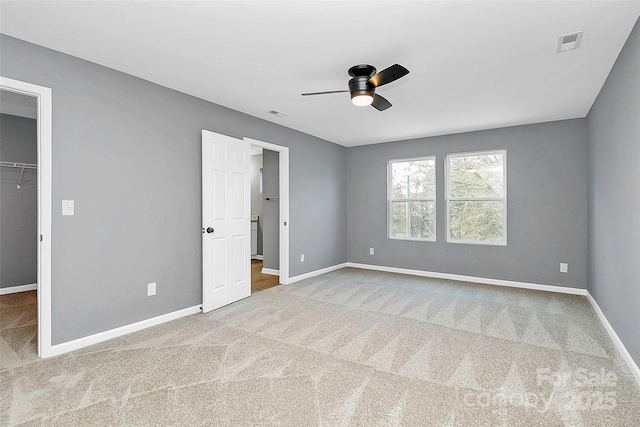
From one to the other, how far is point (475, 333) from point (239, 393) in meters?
2.30

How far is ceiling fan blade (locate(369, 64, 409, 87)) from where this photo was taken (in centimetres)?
254

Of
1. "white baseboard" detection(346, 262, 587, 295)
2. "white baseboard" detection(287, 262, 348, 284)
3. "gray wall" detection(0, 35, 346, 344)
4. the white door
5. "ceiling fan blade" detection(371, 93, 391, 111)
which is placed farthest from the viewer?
"white baseboard" detection(287, 262, 348, 284)

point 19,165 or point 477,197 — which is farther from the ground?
point 19,165

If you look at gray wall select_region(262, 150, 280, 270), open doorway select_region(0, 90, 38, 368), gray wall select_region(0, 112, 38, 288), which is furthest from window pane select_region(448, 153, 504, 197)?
gray wall select_region(0, 112, 38, 288)

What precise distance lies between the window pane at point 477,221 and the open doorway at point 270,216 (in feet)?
9.50

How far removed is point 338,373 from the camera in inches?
→ 94.7

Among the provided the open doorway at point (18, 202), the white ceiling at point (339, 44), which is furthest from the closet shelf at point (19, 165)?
the white ceiling at point (339, 44)

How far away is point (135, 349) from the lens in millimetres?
2787

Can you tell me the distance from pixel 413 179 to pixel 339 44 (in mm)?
3858

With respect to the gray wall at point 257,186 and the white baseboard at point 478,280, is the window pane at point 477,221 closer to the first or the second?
the white baseboard at point 478,280

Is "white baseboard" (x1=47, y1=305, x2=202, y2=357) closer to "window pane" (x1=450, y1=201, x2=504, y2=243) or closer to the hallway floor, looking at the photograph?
the hallway floor

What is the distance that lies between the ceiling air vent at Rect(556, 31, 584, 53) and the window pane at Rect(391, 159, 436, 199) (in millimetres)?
3202

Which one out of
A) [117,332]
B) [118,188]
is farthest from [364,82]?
[117,332]

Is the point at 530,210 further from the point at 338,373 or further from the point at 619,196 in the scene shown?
the point at 338,373
